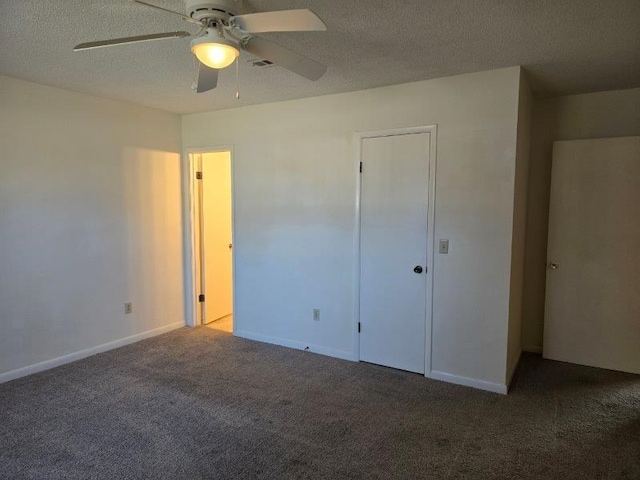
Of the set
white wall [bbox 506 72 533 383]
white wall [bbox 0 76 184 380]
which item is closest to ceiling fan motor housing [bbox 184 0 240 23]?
white wall [bbox 506 72 533 383]

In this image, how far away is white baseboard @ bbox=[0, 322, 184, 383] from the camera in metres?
3.31

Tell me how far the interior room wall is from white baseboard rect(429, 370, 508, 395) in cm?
118

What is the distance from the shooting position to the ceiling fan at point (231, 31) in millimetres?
1643

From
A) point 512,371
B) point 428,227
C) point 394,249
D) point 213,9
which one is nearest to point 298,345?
point 394,249

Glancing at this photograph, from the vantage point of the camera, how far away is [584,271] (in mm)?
3662

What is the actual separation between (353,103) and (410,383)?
2366 mm

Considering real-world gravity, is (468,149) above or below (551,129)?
below

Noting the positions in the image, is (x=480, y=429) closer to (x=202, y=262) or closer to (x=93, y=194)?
(x=202, y=262)

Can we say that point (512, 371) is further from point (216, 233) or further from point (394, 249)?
point (216, 233)

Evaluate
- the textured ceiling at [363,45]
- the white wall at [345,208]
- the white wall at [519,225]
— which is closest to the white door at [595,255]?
the white wall at [519,225]

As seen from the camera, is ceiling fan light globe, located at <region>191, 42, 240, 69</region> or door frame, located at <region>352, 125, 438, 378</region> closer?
ceiling fan light globe, located at <region>191, 42, 240, 69</region>

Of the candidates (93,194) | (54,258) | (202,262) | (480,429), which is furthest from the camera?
(202,262)

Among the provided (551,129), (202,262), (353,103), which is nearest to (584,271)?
(551,129)

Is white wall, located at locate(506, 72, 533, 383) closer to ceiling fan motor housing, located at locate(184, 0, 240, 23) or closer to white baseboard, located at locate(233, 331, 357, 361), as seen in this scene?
white baseboard, located at locate(233, 331, 357, 361)
